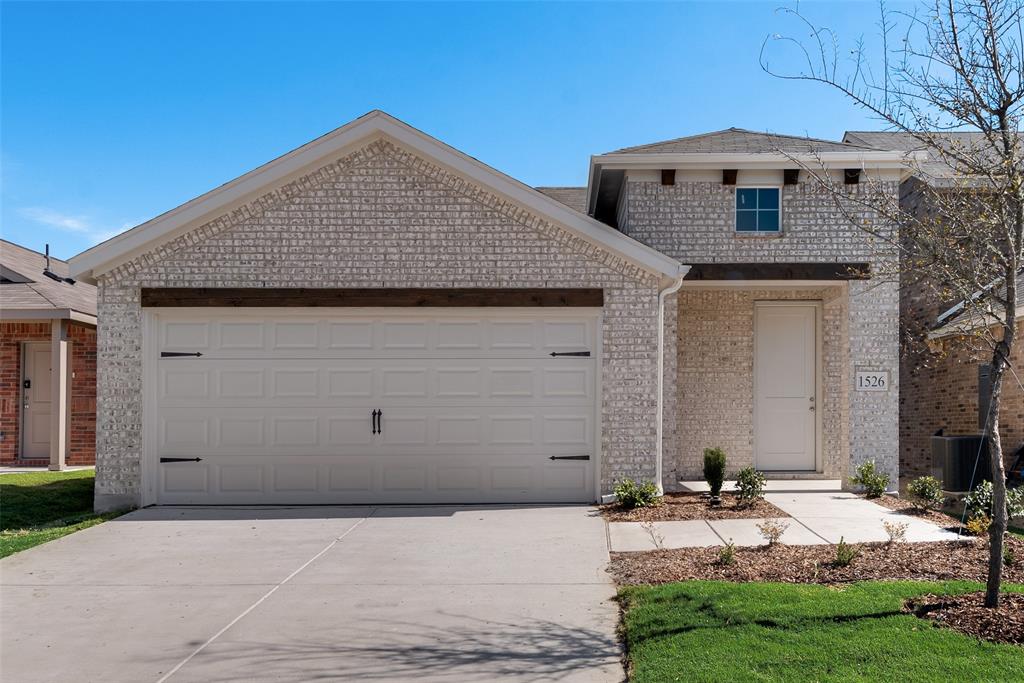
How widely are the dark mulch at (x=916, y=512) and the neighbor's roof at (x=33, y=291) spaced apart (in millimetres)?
13476

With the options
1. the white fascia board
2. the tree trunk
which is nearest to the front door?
the white fascia board

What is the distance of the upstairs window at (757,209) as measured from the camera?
12.5 meters

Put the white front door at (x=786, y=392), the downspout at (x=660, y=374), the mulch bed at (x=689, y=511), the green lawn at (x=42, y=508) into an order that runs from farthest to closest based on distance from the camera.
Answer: the white front door at (x=786, y=392), the downspout at (x=660, y=374), the mulch bed at (x=689, y=511), the green lawn at (x=42, y=508)

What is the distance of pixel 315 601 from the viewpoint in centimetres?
685

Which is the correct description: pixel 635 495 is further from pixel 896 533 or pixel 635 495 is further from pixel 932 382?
pixel 932 382

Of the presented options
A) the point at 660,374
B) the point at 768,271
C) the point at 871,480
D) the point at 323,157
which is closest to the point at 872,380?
the point at 871,480

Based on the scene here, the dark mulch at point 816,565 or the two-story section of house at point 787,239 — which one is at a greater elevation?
the two-story section of house at point 787,239

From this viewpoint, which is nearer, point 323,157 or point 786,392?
point 323,157

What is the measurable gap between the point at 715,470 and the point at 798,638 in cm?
592

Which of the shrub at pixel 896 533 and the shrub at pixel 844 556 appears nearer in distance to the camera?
the shrub at pixel 844 556

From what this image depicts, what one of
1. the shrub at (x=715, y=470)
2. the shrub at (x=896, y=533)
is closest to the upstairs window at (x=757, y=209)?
the shrub at (x=715, y=470)

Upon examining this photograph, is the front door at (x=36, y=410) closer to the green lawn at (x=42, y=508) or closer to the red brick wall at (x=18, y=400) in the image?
the red brick wall at (x=18, y=400)

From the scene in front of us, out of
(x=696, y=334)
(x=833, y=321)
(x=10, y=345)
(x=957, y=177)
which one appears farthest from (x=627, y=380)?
(x=10, y=345)

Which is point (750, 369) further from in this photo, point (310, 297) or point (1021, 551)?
point (310, 297)
